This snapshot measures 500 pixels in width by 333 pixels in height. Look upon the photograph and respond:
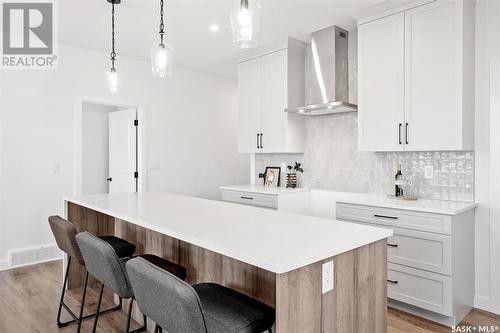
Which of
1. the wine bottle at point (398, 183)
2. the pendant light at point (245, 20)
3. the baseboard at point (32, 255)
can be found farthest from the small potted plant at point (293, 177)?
the baseboard at point (32, 255)

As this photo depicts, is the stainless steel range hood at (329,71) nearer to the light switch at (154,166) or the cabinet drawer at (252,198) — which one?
the cabinet drawer at (252,198)

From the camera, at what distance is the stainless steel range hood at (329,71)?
355 cm

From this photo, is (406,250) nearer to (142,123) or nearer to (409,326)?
(409,326)

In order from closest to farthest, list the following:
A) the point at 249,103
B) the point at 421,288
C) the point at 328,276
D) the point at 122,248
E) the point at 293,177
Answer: the point at 328,276 < the point at 122,248 < the point at 421,288 < the point at 293,177 < the point at 249,103

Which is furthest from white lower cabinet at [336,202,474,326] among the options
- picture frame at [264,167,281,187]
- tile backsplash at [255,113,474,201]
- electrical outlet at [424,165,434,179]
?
picture frame at [264,167,281,187]

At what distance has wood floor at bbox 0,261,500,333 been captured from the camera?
253 cm

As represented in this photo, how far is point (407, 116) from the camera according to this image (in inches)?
116

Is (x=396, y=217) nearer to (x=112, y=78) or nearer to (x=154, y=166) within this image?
(x=112, y=78)

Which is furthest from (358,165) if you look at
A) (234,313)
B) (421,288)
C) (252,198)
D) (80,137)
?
(80,137)

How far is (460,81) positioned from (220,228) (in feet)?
7.34

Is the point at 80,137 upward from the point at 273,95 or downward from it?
downward

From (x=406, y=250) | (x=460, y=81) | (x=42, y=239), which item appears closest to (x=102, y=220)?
(x=42, y=239)

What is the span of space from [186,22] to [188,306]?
3.10 meters

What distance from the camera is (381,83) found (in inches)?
123
